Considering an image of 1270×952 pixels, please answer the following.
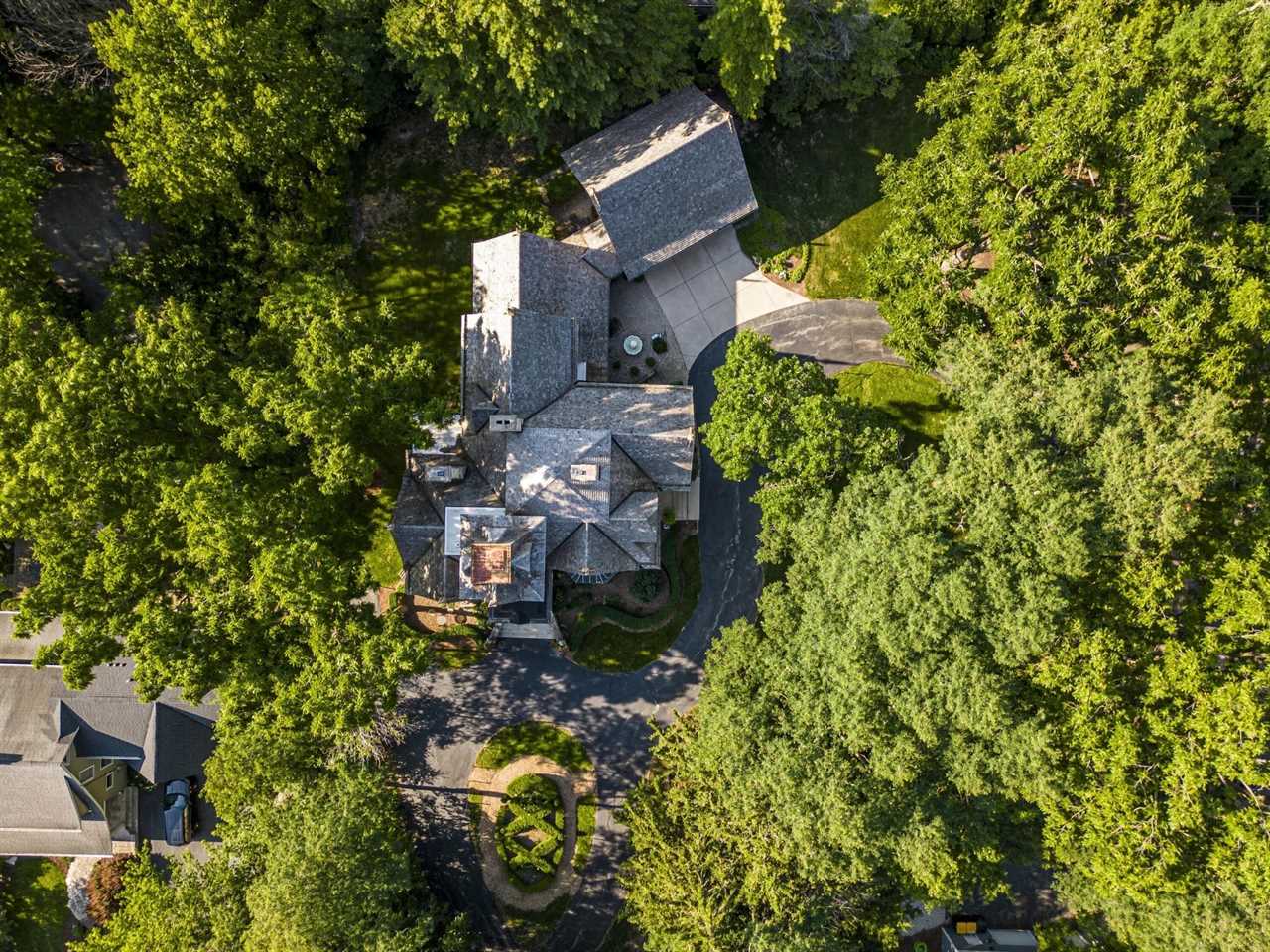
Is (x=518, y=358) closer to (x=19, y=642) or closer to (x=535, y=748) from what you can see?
(x=535, y=748)

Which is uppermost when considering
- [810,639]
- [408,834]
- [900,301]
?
[900,301]

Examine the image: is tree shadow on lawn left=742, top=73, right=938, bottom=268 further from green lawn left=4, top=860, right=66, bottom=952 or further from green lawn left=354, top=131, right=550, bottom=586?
green lawn left=4, top=860, right=66, bottom=952

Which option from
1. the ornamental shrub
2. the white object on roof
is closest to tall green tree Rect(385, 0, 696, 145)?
the white object on roof

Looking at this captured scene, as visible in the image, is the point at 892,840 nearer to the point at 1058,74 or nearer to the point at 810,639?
the point at 810,639

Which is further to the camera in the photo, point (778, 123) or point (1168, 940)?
point (778, 123)

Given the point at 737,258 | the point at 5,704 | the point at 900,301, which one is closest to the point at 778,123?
the point at 737,258

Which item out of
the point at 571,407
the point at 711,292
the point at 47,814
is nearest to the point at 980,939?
the point at 571,407
